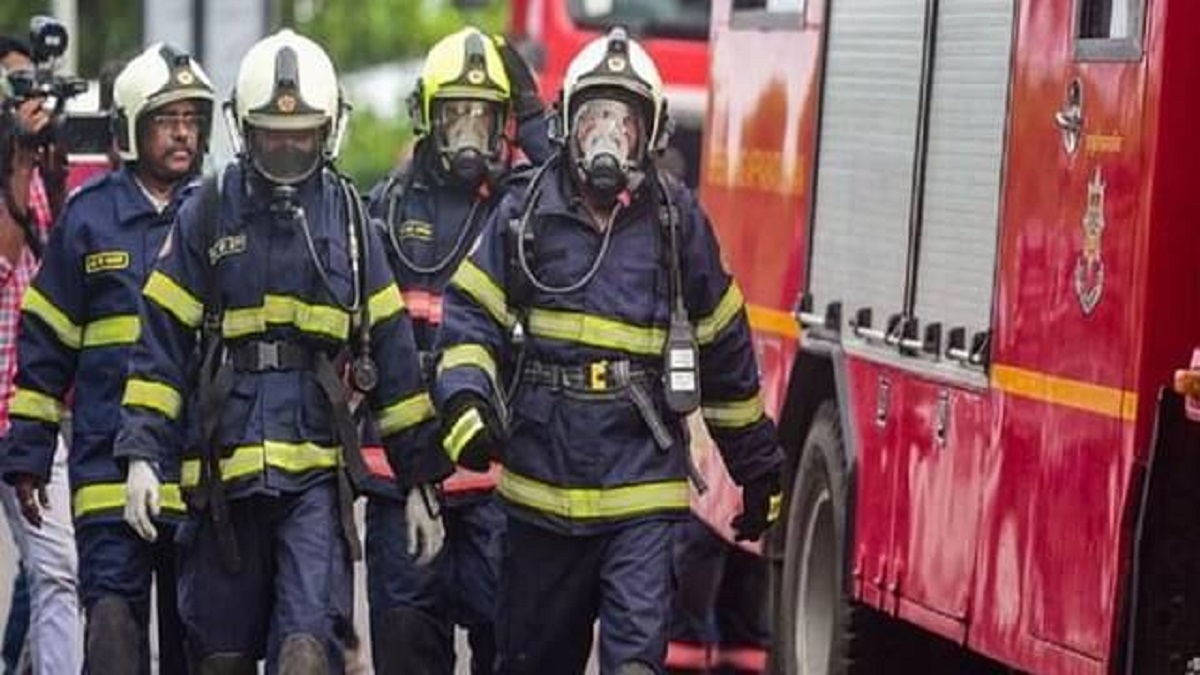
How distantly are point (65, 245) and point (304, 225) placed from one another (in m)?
1.21

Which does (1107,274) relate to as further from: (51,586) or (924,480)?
(51,586)

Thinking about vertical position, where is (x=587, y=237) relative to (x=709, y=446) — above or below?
above

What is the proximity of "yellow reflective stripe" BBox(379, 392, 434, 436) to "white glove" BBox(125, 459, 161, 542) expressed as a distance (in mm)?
637

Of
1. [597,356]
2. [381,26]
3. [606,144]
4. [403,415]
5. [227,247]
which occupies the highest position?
[606,144]

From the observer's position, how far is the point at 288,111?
12.6 m

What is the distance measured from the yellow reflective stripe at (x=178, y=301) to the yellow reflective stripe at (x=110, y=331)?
0.97 m

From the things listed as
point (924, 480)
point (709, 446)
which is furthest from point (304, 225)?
point (709, 446)

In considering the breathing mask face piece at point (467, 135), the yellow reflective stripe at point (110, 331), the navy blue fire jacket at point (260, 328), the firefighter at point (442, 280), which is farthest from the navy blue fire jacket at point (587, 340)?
the breathing mask face piece at point (467, 135)

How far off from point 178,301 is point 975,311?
6.99 feet

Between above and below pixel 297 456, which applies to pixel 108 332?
above

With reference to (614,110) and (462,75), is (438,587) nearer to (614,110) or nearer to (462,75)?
(462,75)

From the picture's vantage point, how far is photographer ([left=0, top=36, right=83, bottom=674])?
14375mm

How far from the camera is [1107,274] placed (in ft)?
37.5

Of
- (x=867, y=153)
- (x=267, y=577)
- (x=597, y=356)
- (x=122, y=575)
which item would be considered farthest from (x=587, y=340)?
(x=867, y=153)
